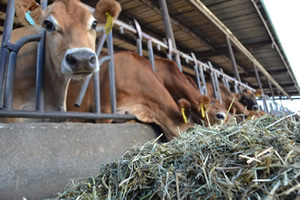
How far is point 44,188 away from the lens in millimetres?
1305

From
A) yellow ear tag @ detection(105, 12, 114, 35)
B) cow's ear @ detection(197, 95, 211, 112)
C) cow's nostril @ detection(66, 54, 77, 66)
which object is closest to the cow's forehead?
yellow ear tag @ detection(105, 12, 114, 35)

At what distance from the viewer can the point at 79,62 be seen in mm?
1588

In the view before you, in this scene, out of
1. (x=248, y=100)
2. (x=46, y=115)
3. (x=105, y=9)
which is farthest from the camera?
(x=248, y=100)

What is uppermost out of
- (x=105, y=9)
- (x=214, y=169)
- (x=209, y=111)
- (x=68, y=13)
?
(x=105, y=9)

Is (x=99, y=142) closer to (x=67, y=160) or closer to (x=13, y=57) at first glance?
(x=67, y=160)

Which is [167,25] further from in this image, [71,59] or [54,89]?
[71,59]

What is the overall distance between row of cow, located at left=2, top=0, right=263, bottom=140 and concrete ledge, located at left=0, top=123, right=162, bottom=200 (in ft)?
1.56

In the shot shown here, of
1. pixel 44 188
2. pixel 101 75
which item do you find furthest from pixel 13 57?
pixel 101 75

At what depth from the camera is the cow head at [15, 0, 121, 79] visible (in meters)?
1.62

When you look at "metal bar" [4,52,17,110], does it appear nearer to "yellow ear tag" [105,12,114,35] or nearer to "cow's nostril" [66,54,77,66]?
"cow's nostril" [66,54,77,66]

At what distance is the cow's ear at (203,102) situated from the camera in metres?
2.85

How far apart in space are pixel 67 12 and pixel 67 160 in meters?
1.27

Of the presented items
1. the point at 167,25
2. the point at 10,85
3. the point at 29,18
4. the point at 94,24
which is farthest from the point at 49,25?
the point at 167,25

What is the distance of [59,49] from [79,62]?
1.26ft
